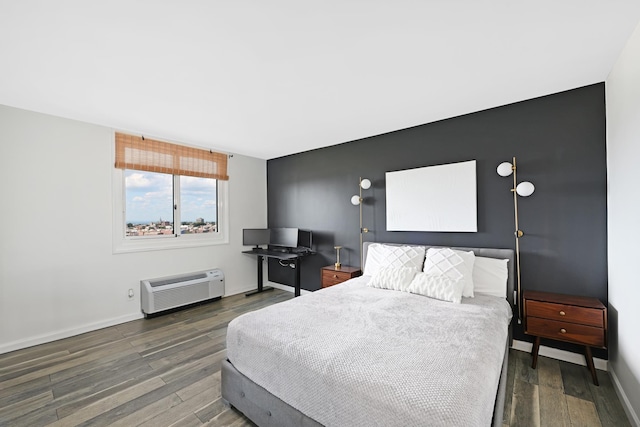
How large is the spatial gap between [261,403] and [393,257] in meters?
1.96

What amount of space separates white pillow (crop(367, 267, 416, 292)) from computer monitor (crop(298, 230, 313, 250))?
5.54 ft

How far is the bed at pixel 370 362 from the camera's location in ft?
3.89

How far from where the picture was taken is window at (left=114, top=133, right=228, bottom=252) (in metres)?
3.57

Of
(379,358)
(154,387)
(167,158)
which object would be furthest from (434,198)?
(167,158)

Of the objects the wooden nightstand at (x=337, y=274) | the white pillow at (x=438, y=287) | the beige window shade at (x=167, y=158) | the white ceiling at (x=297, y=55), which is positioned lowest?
the wooden nightstand at (x=337, y=274)

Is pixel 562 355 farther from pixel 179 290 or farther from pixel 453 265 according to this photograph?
pixel 179 290

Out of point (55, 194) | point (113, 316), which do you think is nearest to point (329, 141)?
point (55, 194)

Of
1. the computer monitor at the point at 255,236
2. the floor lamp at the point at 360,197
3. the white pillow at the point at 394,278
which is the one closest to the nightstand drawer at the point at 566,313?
the white pillow at the point at 394,278

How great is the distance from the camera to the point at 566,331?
2215mm

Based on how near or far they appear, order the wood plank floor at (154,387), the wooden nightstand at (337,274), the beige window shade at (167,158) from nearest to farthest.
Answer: the wood plank floor at (154,387) < the beige window shade at (167,158) < the wooden nightstand at (337,274)

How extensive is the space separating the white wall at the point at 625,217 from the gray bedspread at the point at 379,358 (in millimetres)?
714

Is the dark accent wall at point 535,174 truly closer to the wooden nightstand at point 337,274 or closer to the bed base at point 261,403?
the wooden nightstand at point 337,274

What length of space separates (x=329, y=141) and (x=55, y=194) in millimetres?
3346

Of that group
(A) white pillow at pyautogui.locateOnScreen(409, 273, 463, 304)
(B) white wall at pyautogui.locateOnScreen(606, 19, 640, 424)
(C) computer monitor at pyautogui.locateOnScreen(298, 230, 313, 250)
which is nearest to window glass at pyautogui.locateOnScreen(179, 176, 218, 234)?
(C) computer monitor at pyautogui.locateOnScreen(298, 230, 313, 250)
